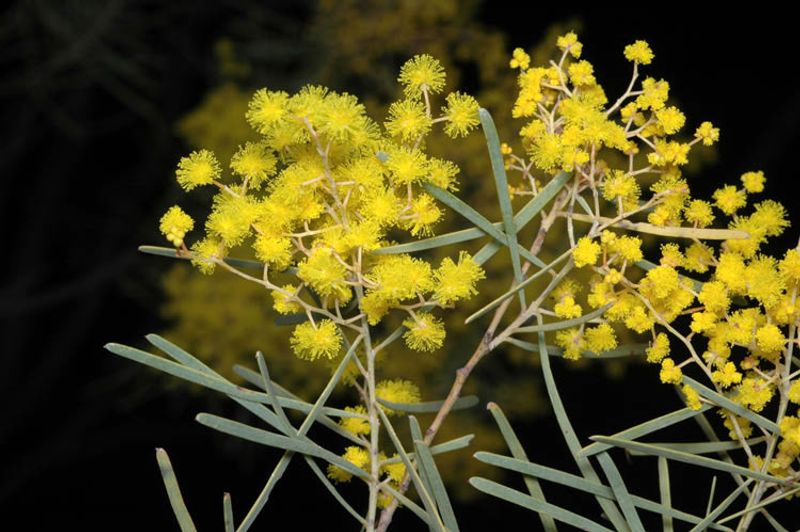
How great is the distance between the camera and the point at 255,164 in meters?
0.44

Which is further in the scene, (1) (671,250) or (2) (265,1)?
(2) (265,1)

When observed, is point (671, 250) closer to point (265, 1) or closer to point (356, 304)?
point (356, 304)

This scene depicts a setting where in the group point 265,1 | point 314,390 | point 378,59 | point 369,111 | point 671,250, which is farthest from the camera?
point 265,1

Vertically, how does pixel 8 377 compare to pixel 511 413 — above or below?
above

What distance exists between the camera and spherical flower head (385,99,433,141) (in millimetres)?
419

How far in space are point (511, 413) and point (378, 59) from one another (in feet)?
1.83

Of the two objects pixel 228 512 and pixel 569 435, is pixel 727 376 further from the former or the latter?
pixel 228 512

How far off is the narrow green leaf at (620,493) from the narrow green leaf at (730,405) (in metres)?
0.05

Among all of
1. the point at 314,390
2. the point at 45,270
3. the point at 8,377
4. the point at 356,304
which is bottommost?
the point at 356,304

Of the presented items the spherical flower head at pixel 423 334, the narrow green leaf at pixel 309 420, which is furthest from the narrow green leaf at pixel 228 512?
the spherical flower head at pixel 423 334

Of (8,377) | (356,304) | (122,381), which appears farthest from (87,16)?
(356,304)

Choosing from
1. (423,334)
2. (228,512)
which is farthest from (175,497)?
A: (423,334)

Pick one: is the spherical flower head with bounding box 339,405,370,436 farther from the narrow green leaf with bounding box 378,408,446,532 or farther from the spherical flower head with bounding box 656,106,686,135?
the spherical flower head with bounding box 656,106,686,135

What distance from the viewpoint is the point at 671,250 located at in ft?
1.44
